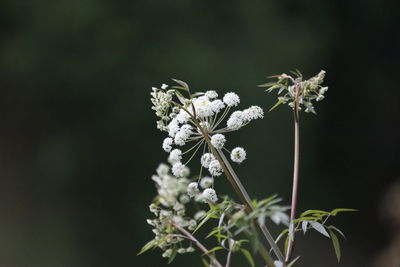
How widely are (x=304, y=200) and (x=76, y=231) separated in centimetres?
223

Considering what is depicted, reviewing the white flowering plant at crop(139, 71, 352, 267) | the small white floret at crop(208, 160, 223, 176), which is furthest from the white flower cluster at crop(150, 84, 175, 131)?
the small white floret at crop(208, 160, 223, 176)

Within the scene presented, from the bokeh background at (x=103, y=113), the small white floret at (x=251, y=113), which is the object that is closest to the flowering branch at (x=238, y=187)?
the small white floret at (x=251, y=113)

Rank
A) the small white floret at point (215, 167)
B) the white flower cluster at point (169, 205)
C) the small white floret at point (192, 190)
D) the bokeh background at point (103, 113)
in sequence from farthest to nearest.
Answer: the bokeh background at point (103, 113), the small white floret at point (215, 167), the small white floret at point (192, 190), the white flower cluster at point (169, 205)

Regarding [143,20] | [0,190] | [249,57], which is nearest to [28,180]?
[0,190]

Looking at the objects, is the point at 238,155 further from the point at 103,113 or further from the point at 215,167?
the point at 103,113

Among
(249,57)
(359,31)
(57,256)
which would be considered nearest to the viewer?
(57,256)

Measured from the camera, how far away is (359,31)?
6.45 meters

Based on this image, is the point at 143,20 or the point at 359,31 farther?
the point at 359,31

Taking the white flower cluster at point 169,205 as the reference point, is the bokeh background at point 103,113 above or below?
below

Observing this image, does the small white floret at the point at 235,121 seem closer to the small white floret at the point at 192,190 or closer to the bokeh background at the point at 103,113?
the small white floret at the point at 192,190

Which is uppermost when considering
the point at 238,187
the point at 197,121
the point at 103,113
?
the point at 197,121

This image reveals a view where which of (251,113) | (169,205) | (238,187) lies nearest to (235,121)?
(251,113)

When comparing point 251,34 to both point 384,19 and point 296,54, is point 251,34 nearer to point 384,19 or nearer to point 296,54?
point 296,54

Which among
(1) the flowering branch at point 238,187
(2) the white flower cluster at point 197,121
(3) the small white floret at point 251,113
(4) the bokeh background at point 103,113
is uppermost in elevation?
(2) the white flower cluster at point 197,121
